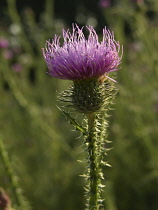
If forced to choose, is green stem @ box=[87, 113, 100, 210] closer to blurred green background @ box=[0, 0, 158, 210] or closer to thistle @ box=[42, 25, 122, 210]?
thistle @ box=[42, 25, 122, 210]

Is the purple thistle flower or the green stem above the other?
the purple thistle flower

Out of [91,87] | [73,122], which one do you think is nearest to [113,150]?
[91,87]

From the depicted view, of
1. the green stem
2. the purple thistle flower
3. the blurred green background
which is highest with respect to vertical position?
the blurred green background

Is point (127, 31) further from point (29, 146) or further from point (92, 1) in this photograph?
point (29, 146)

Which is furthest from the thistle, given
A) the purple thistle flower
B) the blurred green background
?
the blurred green background

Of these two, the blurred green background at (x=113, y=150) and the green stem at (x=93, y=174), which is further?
the blurred green background at (x=113, y=150)

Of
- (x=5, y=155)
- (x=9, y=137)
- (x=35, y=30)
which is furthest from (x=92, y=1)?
(x=5, y=155)

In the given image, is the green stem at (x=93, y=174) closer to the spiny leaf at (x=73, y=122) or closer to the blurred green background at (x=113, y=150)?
the spiny leaf at (x=73, y=122)

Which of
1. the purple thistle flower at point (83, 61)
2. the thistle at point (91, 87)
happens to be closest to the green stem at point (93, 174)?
the thistle at point (91, 87)
